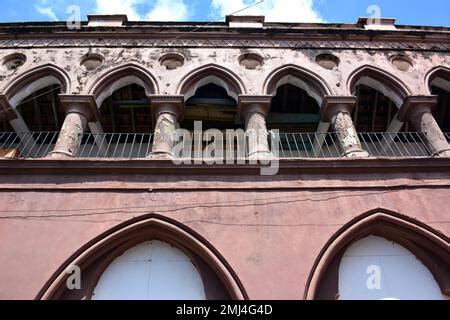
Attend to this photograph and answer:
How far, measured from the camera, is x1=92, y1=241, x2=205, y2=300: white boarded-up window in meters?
4.88

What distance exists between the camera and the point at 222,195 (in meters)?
5.58

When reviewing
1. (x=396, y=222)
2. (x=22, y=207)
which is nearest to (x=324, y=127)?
(x=396, y=222)

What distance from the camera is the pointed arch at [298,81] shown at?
762cm

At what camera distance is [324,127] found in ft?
25.2

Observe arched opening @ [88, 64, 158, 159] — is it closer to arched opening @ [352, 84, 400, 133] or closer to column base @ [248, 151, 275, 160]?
column base @ [248, 151, 275, 160]

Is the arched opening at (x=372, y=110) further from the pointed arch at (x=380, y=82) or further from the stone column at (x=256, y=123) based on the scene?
the stone column at (x=256, y=123)

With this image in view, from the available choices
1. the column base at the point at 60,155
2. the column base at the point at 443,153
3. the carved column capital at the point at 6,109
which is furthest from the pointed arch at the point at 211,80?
the column base at the point at 443,153

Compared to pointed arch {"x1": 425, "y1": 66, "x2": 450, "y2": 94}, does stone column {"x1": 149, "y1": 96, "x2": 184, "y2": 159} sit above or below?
below

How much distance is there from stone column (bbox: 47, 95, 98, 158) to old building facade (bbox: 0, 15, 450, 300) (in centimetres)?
3

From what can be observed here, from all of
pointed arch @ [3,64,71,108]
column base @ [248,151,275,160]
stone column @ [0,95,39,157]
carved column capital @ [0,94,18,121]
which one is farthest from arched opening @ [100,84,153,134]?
column base @ [248,151,275,160]

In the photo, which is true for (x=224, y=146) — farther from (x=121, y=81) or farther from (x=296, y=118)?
(x=121, y=81)

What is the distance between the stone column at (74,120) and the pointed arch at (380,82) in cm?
512

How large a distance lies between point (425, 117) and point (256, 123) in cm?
325

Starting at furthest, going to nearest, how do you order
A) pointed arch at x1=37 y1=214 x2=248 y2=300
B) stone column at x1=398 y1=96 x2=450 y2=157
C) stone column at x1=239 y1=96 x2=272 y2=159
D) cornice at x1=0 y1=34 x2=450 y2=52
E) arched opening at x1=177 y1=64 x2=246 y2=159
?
1. cornice at x1=0 y1=34 x2=450 y2=52
2. arched opening at x1=177 y1=64 x2=246 y2=159
3. stone column at x1=398 y1=96 x2=450 y2=157
4. stone column at x1=239 y1=96 x2=272 y2=159
5. pointed arch at x1=37 y1=214 x2=248 y2=300
